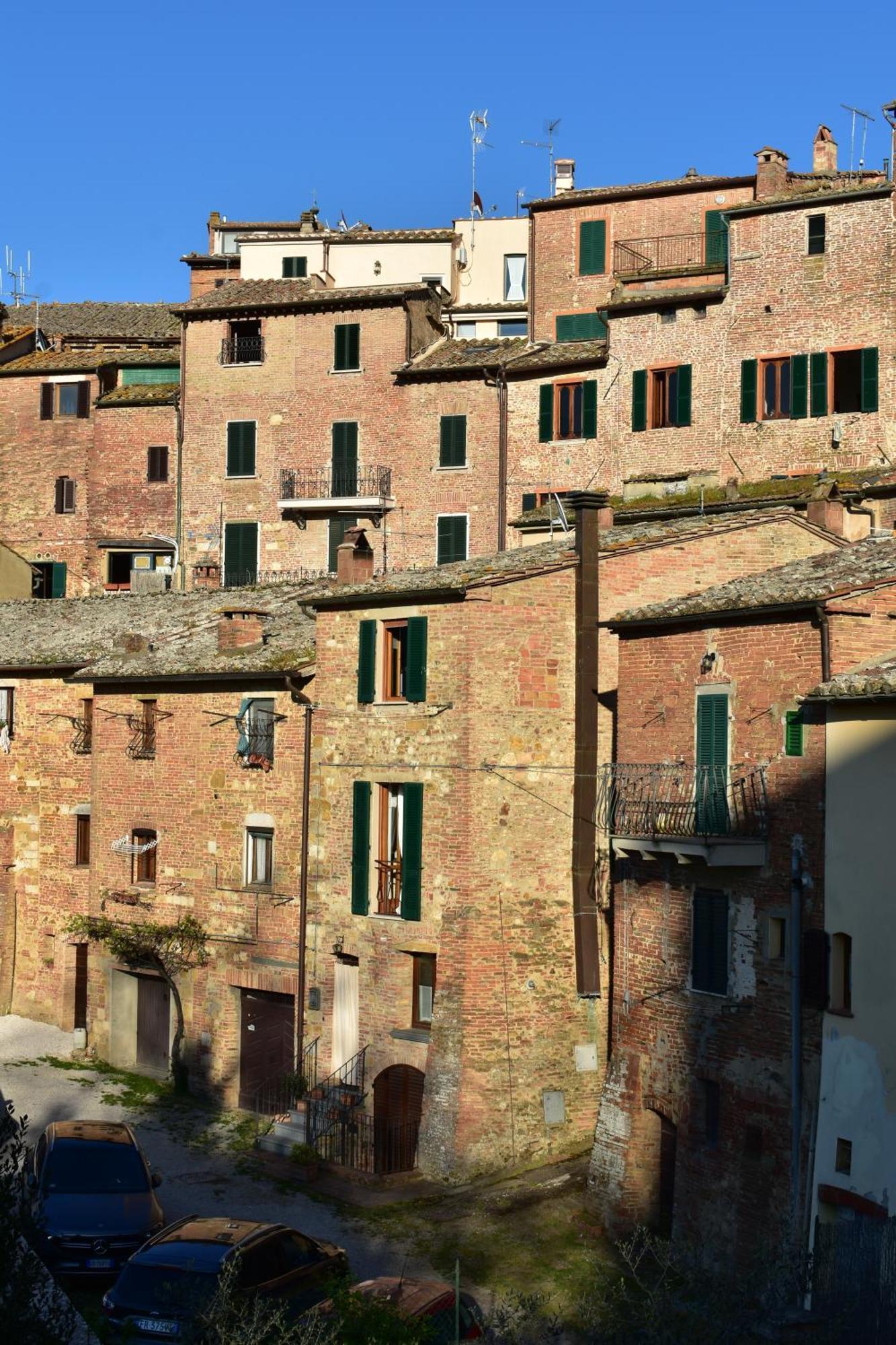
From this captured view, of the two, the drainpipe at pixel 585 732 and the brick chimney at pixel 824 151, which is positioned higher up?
the brick chimney at pixel 824 151

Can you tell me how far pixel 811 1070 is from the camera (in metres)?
24.1

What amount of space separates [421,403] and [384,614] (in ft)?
70.8

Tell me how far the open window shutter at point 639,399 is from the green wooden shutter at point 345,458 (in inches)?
388

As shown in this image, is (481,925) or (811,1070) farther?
(481,925)

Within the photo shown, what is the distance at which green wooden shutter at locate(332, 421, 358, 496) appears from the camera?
53.5m

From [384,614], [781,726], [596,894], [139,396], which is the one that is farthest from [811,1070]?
[139,396]

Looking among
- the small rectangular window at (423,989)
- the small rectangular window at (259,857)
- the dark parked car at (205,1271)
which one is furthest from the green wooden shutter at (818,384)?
the dark parked car at (205,1271)

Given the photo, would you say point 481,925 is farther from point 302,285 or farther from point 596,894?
point 302,285

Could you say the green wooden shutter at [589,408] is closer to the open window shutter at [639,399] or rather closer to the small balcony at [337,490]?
the open window shutter at [639,399]

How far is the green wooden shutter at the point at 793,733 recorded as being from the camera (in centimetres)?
2516

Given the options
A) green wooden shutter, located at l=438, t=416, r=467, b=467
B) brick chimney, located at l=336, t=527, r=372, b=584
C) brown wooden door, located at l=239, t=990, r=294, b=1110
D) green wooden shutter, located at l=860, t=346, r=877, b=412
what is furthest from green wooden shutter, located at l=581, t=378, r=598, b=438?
brown wooden door, located at l=239, t=990, r=294, b=1110

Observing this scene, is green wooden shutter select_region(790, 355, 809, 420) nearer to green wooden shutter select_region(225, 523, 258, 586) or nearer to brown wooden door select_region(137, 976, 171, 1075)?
green wooden shutter select_region(225, 523, 258, 586)

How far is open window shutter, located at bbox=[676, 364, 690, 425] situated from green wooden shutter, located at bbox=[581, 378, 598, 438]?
2.87 metres

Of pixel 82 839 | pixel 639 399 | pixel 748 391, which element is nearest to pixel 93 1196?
pixel 82 839
